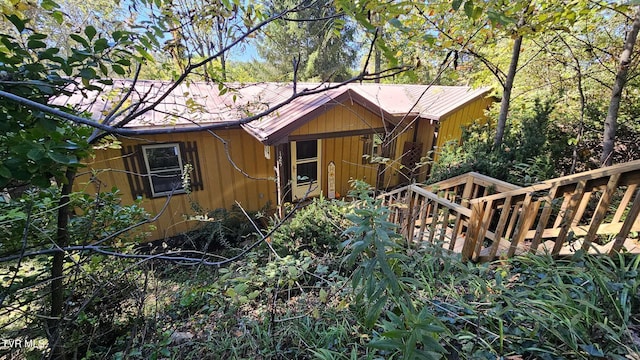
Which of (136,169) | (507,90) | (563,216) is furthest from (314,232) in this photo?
(136,169)

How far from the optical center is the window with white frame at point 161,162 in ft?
17.9

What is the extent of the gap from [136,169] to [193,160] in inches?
44.5

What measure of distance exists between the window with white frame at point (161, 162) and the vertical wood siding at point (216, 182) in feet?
0.61

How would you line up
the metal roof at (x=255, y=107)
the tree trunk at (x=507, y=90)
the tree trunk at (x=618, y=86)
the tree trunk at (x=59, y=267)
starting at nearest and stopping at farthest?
the tree trunk at (x=59, y=267)
the tree trunk at (x=618, y=86)
the tree trunk at (x=507, y=90)
the metal roof at (x=255, y=107)

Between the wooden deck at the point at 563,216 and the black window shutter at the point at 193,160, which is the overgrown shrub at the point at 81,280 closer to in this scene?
the wooden deck at the point at 563,216

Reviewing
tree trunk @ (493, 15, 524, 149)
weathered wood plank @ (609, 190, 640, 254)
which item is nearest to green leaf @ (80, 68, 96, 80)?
weathered wood plank @ (609, 190, 640, 254)

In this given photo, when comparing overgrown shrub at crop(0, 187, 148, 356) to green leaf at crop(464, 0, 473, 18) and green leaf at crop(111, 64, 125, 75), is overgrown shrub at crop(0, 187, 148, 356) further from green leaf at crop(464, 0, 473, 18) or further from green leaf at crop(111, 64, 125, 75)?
green leaf at crop(464, 0, 473, 18)

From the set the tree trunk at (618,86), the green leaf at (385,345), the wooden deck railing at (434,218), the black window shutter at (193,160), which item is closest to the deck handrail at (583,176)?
the wooden deck railing at (434,218)

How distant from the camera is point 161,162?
18.4 ft

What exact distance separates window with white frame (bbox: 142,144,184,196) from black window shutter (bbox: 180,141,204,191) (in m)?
0.12

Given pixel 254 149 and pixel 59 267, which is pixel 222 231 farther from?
pixel 59 267

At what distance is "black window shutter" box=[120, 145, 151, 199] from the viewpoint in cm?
523

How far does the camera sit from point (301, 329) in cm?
191

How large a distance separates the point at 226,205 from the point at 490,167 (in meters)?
5.81
